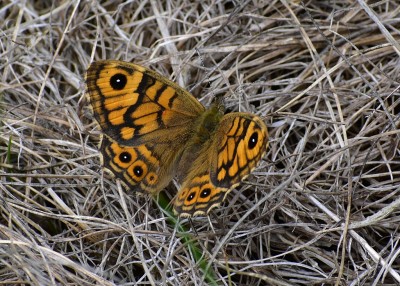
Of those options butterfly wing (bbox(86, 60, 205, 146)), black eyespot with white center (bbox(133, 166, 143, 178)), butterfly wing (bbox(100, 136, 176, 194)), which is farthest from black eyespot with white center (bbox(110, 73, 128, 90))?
black eyespot with white center (bbox(133, 166, 143, 178))

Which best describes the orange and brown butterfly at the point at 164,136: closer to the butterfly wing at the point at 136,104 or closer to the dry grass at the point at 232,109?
the butterfly wing at the point at 136,104

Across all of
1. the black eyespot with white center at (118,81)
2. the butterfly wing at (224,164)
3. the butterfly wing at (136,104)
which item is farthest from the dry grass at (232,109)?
the black eyespot with white center at (118,81)

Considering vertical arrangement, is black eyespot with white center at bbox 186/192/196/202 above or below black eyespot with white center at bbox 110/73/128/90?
below

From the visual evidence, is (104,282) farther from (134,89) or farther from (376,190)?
(376,190)

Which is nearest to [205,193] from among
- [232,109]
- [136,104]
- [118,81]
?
[136,104]

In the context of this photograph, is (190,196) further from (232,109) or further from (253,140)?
(232,109)

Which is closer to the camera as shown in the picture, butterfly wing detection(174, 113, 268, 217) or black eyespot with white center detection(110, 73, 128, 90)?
butterfly wing detection(174, 113, 268, 217)

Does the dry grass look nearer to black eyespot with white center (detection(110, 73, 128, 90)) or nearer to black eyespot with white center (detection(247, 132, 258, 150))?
black eyespot with white center (detection(247, 132, 258, 150))
